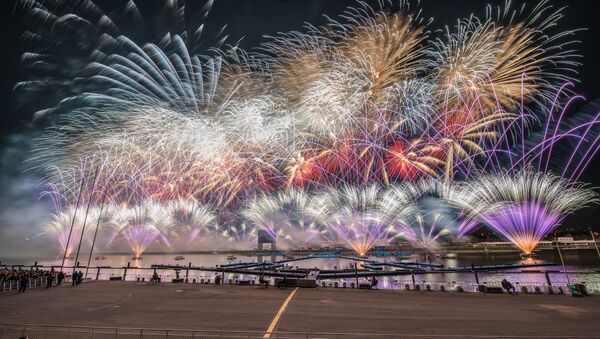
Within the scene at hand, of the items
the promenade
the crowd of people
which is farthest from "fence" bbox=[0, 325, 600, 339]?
the crowd of people

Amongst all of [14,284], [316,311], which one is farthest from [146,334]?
[14,284]

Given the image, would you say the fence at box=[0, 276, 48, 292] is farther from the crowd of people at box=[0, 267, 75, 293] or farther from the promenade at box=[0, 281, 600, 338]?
the promenade at box=[0, 281, 600, 338]

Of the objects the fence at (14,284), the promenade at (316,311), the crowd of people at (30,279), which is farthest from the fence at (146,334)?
the fence at (14,284)

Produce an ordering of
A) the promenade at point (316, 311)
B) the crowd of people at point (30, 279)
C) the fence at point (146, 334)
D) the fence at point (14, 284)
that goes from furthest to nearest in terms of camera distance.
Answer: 1. the crowd of people at point (30, 279)
2. the fence at point (14, 284)
3. the promenade at point (316, 311)
4. the fence at point (146, 334)

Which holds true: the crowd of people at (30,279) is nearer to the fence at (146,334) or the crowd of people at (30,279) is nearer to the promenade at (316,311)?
the promenade at (316,311)

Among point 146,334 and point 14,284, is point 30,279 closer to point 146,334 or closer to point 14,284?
point 14,284

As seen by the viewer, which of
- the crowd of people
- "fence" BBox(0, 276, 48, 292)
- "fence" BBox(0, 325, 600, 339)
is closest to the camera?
"fence" BBox(0, 325, 600, 339)

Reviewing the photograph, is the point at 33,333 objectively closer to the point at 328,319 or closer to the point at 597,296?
the point at 328,319

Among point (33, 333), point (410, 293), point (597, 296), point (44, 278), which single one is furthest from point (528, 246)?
point (44, 278)
